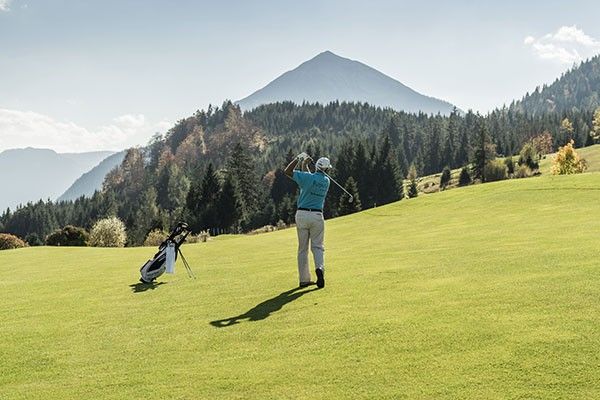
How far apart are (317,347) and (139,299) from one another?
23.3ft

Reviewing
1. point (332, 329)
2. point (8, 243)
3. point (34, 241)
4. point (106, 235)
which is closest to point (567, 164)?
point (106, 235)

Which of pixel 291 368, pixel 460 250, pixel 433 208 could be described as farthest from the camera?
pixel 433 208

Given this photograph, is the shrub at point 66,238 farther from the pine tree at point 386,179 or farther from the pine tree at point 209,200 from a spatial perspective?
the pine tree at point 386,179

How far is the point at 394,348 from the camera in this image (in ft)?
25.9

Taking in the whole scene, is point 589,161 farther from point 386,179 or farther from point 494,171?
point 386,179

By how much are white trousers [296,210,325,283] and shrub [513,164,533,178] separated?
120 meters

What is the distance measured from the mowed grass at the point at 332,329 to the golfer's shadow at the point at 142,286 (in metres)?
0.15

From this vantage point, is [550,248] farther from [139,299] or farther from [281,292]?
[139,299]

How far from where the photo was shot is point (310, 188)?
43.9 feet

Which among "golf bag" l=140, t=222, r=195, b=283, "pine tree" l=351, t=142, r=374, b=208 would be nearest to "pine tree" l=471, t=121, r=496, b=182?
"pine tree" l=351, t=142, r=374, b=208

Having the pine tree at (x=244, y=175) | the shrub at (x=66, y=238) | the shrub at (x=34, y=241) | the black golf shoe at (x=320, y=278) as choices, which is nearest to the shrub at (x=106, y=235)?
the shrub at (x=66, y=238)

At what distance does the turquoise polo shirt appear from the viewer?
13.4 m

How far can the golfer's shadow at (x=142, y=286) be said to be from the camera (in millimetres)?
15190

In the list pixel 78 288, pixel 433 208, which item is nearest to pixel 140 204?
pixel 433 208
